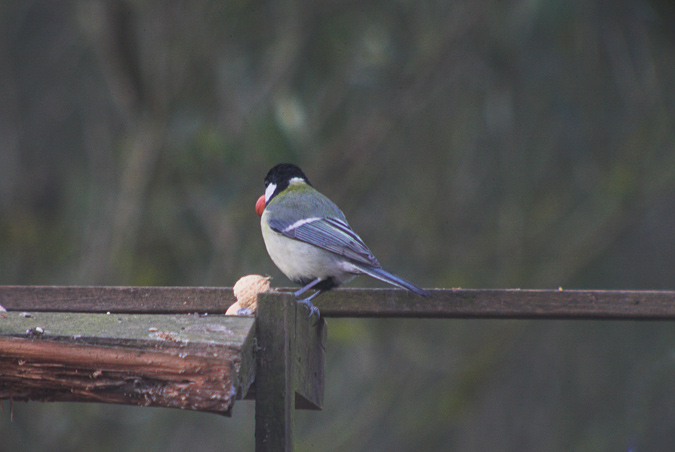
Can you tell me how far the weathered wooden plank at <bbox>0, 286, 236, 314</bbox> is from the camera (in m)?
→ 1.78

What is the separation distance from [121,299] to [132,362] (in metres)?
0.68

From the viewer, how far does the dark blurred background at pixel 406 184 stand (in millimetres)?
3871

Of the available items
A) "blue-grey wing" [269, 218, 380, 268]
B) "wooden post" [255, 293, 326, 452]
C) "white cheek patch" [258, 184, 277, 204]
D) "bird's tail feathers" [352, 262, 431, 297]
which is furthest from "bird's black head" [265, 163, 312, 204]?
"wooden post" [255, 293, 326, 452]

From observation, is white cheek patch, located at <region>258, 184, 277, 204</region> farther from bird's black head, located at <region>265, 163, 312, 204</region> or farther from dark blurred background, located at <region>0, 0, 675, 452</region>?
dark blurred background, located at <region>0, 0, 675, 452</region>

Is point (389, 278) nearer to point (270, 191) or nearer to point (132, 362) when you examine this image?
point (132, 362)

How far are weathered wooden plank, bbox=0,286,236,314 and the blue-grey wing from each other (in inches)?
15.5

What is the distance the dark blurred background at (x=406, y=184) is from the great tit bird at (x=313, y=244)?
1385 mm

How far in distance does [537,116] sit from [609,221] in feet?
2.33

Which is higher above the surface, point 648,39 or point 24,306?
point 648,39

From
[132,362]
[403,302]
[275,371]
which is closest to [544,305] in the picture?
[403,302]

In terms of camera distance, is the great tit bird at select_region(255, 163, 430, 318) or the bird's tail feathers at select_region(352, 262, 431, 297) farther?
the great tit bird at select_region(255, 163, 430, 318)

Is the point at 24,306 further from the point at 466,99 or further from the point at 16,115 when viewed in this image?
the point at 16,115

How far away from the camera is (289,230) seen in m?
2.21

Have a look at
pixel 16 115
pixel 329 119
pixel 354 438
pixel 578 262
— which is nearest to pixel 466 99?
pixel 329 119
